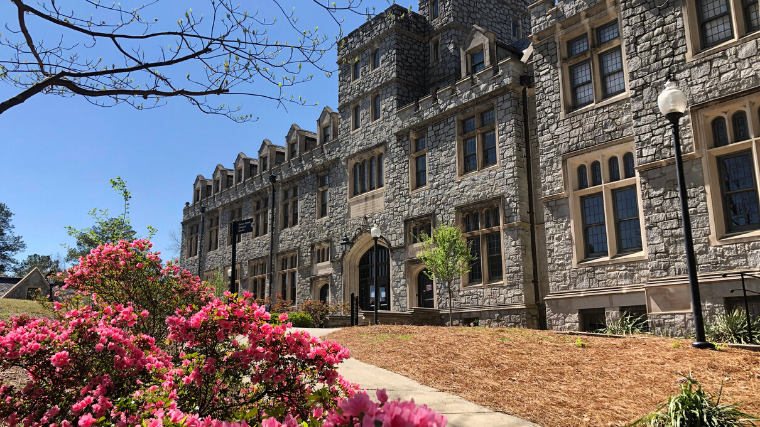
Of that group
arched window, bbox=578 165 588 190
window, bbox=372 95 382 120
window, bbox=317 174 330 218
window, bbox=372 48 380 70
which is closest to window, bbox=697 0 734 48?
arched window, bbox=578 165 588 190

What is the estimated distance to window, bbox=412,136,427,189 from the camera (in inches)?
819

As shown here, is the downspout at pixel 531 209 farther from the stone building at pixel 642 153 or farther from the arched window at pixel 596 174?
the arched window at pixel 596 174

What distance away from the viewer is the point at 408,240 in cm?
2050

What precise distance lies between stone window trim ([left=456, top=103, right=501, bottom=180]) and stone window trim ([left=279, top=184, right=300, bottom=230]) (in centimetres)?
1126

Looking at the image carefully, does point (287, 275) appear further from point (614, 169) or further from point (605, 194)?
point (614, 169)

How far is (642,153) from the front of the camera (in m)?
12.9

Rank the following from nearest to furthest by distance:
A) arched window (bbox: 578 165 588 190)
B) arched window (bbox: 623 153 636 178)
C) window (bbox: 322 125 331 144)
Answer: arched window (bbox: 623 153 636 178) → arched window (bbox: 578 165 588 190) → window (bbox: 322 125 331 144)

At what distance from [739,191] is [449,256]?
26.3 ft

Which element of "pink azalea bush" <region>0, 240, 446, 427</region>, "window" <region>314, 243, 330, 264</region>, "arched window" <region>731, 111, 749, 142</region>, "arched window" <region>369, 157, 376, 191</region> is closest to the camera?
"pink azalea bush" <region>0, 240, 446, 427</region>

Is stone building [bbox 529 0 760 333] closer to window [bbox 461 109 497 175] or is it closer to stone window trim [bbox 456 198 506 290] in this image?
stone window trim [bbox 456 198 506 290]

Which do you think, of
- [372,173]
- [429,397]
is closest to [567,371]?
[429,397]

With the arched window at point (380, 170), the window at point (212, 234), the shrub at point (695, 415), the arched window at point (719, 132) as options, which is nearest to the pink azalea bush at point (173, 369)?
the shrub at point (695, 415)

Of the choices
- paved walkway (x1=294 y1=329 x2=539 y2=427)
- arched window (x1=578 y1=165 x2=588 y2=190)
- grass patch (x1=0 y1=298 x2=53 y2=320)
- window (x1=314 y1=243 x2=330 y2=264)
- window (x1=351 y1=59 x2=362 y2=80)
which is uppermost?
window (x1=351 y1=59 x2=362 y2=80)

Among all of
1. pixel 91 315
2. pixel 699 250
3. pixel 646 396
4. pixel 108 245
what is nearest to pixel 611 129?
pixel 699 250
